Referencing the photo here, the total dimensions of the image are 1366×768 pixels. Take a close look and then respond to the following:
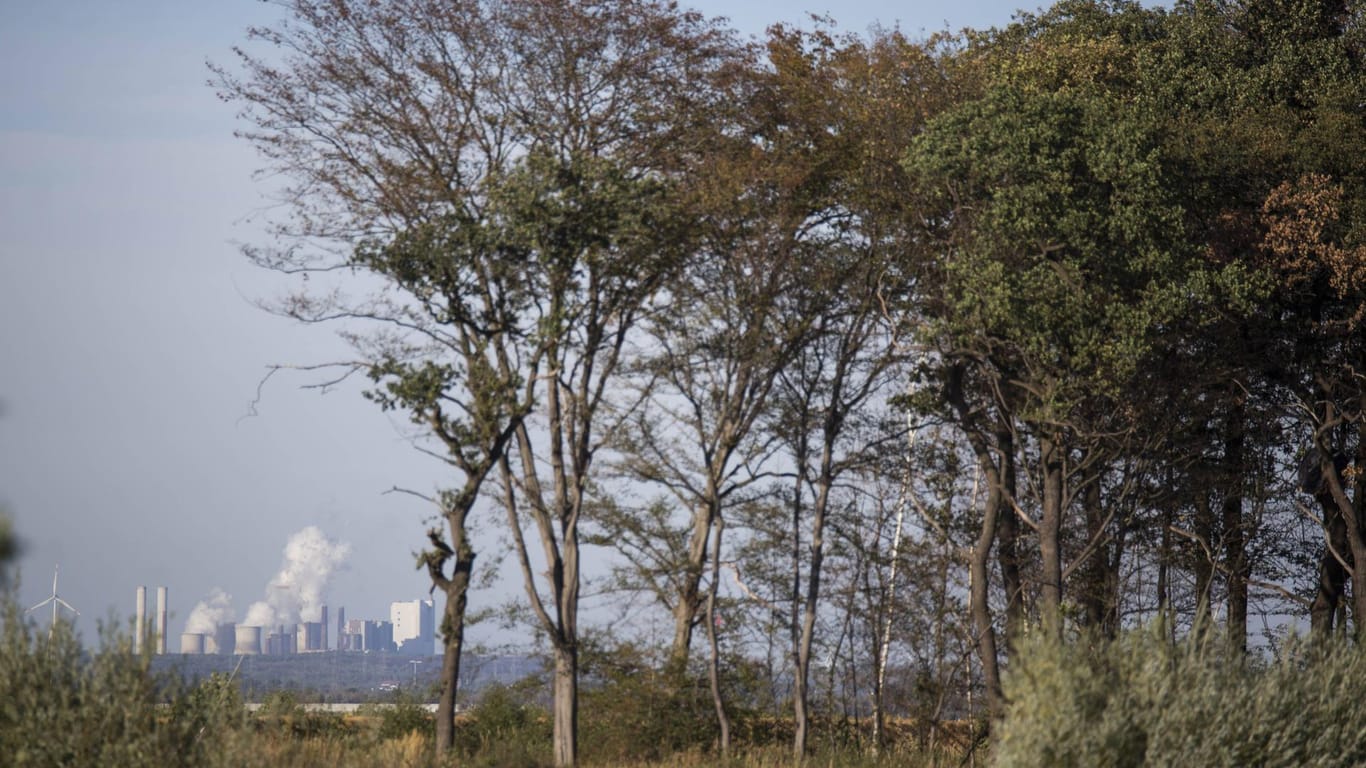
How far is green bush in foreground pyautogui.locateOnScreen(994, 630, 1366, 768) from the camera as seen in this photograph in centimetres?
934

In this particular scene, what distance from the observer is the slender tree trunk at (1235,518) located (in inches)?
874

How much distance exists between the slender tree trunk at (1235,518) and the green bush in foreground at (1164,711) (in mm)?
10515

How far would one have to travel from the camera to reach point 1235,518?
2284cm

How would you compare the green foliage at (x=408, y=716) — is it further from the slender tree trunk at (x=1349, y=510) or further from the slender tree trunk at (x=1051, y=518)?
the slender tree trunk at (x=1349, y=510)

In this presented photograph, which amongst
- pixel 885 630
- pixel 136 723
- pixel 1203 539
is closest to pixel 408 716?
pixel 885 630

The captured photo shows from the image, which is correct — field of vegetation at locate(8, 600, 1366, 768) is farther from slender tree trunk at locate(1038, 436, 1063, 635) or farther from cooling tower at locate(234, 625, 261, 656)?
cooling tower at locate(234, 625, 261, 656)

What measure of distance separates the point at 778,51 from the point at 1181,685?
13505 mm

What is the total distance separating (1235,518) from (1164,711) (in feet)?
46.7

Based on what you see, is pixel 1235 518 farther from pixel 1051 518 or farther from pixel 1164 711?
pixel 1164 711

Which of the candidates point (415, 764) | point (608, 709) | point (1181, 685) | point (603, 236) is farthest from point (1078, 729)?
A: point (608, 709)

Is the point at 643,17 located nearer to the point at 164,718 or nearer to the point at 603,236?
the point at 603,236

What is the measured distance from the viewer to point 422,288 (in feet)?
53.2

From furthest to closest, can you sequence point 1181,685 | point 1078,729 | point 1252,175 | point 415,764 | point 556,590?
point 1252,175 → point 556,590 → point 415,764 → point 1181,685 → point 1078,729

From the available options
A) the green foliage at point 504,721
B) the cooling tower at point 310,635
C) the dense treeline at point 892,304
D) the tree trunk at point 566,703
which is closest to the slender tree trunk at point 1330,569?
the dense treeline at point 892,304
